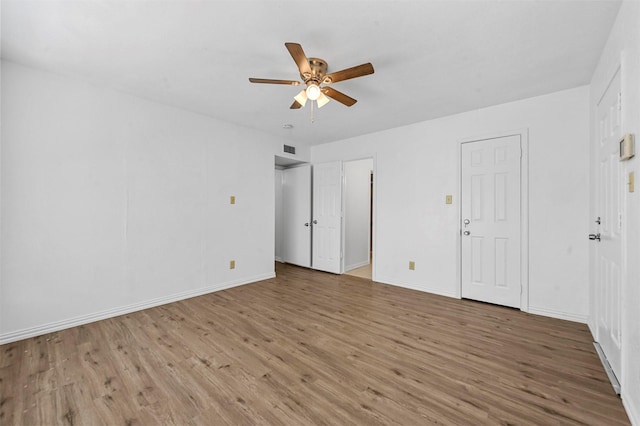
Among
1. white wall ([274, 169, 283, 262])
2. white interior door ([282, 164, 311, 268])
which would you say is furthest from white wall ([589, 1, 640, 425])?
white wall ([274, 169, 283, 262])

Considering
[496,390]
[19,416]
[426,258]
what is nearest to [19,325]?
[19,416]

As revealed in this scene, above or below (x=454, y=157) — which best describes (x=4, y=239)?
below

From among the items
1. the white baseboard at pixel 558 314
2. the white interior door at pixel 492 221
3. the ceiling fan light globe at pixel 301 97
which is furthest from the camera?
the white interior door at pixel 492 221

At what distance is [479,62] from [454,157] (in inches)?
57.9

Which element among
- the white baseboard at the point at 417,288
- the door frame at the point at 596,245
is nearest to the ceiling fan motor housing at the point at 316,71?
the door frame at the point at 596,245

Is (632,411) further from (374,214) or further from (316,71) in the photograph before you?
(374,214)

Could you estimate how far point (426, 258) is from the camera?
3.92m

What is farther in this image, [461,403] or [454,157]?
[454,157]

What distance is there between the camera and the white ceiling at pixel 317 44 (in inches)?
69.6

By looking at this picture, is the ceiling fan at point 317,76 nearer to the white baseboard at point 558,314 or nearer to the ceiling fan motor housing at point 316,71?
the ceiling fan motor housing at point 316,71

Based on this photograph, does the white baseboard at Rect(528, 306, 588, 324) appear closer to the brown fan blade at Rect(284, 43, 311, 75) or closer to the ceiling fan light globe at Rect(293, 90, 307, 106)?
the ceiling fan light globe at Rect(293, 90, 307, 106)

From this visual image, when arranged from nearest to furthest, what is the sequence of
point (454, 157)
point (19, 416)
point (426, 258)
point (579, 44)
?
point (19, 416) < point (579, 44) < point (454, 157) < point (426, 258)

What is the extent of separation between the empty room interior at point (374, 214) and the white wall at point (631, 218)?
2cm

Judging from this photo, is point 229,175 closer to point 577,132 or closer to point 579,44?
point 579,44
